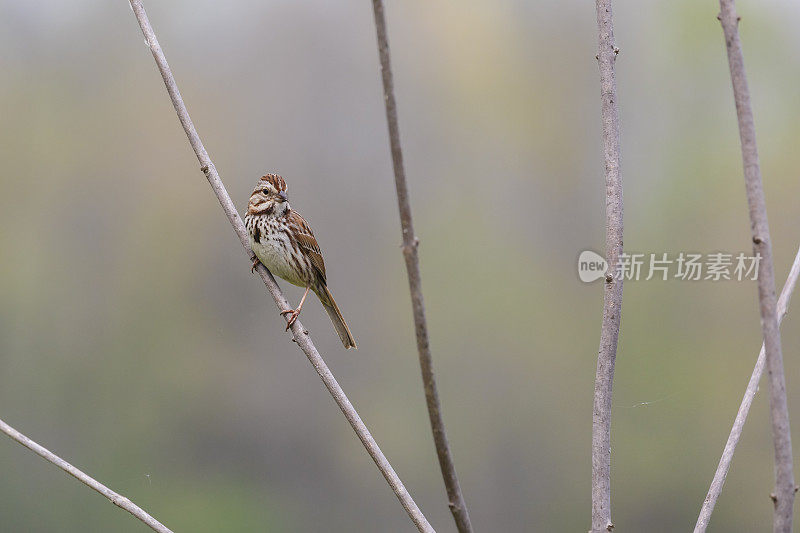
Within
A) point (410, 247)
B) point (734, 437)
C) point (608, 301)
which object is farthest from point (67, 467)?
point (734, 437)

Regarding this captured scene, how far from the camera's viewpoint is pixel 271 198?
1906 millimetres

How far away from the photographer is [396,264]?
112 inches

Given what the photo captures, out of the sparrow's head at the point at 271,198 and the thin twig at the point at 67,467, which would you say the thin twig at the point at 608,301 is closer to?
the thin twig at the point at 67,467

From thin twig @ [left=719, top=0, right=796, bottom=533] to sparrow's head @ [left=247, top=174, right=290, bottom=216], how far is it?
1221 millimetres

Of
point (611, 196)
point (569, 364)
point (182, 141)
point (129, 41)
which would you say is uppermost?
point (129, 41)

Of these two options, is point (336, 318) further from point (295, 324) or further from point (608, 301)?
point (608, 301)

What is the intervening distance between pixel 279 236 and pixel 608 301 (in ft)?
3.33

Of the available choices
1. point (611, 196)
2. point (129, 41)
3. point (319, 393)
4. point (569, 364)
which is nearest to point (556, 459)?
point (569, 364)

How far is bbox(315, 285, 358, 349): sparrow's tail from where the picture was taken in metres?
2.04

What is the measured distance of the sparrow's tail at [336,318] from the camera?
204cm

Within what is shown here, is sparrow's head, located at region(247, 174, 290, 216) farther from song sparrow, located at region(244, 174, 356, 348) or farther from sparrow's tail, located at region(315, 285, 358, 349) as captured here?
sparrow's tail, located at region(315, 285, 358, 349)

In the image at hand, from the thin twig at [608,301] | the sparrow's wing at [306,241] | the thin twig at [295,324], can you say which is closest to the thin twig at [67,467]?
the thin twig at [295,324]

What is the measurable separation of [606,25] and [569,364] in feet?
6.26

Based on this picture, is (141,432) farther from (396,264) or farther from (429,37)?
(429,37)
